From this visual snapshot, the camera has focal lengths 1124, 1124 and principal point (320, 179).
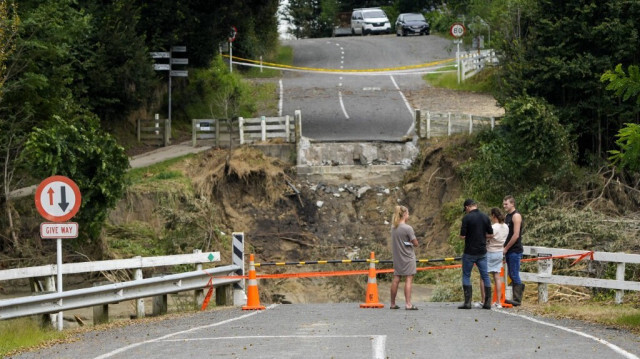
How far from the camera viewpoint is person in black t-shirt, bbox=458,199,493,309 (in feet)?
62.7

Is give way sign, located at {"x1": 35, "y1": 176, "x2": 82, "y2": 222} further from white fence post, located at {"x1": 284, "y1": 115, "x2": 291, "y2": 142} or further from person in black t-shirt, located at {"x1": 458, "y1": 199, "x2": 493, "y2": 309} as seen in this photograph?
white fence post, located at {"x1": 284, "y1": 115, "x2": 291, "y2": 142}

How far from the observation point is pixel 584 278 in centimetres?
2028

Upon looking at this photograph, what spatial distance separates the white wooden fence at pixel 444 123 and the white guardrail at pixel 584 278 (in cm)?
1681

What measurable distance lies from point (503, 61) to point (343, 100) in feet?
41.6

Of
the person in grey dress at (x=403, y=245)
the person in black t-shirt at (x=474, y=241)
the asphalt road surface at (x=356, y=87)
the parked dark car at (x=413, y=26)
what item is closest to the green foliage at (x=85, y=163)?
the person in grey dress at (x=403, y=245)

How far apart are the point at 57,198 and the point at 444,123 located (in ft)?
76.4

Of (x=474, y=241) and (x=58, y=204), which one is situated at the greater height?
(x=58, y=204)

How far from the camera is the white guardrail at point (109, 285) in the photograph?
54.3 ft

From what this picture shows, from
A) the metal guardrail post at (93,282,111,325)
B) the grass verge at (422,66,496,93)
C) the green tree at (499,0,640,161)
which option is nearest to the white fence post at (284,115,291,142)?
the green tree at (499,0,640,161)

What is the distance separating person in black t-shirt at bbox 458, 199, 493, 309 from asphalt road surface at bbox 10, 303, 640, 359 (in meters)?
0.63

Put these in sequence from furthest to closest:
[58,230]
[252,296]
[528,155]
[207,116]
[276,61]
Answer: [276,61] → [207,116] → [528,155] → [252,296] → [58,230]

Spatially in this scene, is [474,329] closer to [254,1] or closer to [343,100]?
[254,1]

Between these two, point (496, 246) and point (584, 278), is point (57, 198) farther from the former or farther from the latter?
point (584, 278)

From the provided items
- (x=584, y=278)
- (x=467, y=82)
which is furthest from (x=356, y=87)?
(x=584, y=278)
